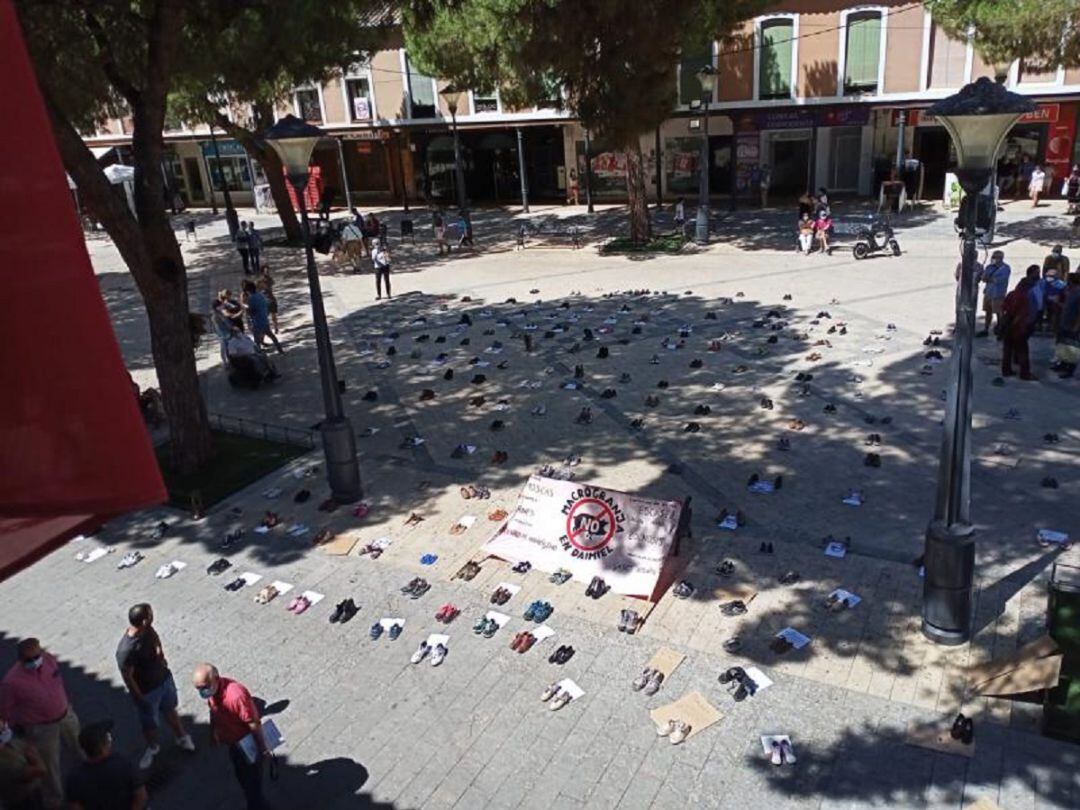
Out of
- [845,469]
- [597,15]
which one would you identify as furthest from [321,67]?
[845,469]

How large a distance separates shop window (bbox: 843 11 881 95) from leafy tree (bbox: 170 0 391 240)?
16695mm

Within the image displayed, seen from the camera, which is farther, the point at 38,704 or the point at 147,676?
the point at 147,676

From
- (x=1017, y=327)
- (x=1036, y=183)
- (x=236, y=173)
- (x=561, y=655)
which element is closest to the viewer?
(x=561, y=655)

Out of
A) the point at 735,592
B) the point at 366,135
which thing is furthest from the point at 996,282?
the point at 366,135

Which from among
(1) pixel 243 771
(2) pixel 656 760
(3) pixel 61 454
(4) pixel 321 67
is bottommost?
(2) pixel 656 760

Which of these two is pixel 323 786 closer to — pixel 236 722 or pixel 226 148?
pixel 236 722

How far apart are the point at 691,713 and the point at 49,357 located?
240 inches

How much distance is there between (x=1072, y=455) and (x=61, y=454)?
11764mm

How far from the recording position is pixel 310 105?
40.6 metres

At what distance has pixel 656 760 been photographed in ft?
21.4

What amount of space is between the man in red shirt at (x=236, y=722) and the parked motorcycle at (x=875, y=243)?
67.2 ft

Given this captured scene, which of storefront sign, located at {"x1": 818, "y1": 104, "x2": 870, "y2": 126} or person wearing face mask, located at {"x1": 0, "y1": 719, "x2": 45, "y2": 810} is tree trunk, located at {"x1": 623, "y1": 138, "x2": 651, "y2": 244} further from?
person wearing face mask, located at {"x1": 0, "y1": 719, "x2": 45, "y2": 810}

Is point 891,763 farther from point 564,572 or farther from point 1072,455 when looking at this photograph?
point 1072,455

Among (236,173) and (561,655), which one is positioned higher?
(236,173)
